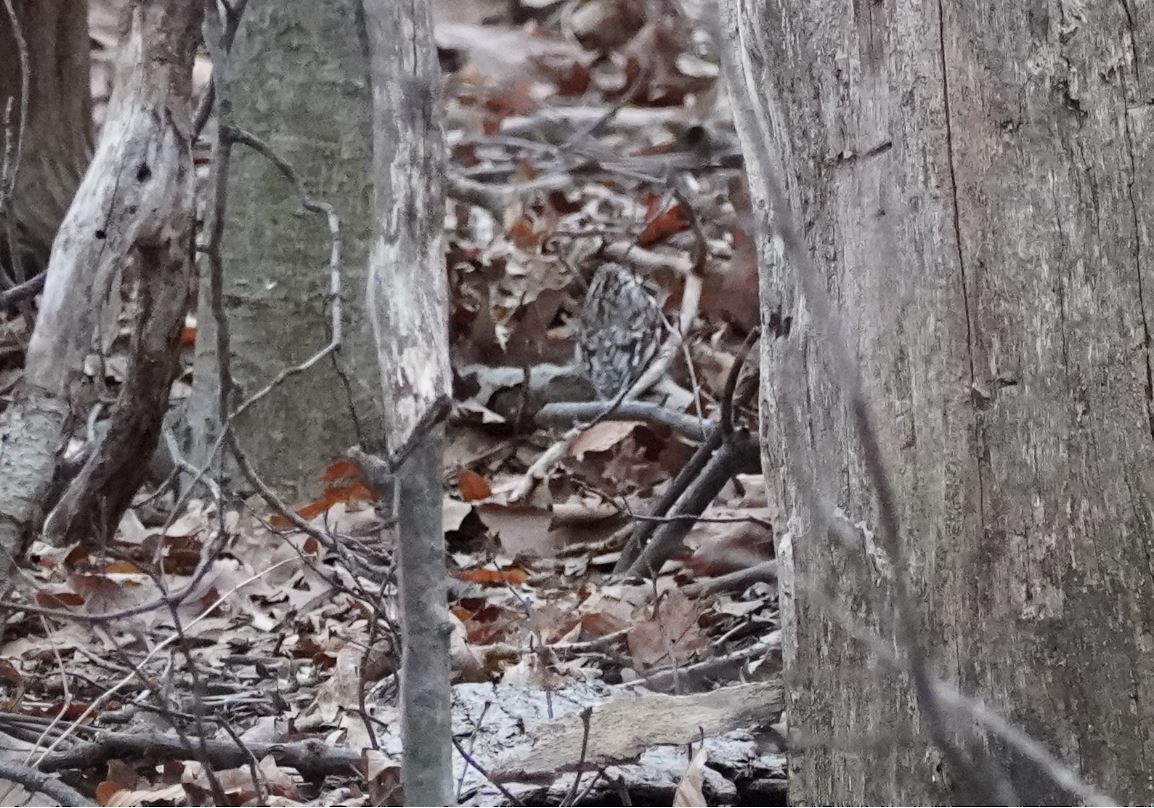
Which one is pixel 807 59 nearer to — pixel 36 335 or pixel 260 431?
pixel 36 335

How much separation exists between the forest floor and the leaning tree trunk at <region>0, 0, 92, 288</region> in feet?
4.42

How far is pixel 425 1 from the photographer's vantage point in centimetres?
203

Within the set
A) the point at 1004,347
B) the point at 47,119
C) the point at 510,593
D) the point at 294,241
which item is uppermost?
the point at 47,119

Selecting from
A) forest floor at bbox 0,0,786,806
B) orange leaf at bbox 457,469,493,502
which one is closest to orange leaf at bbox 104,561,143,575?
forest floor at bbox 0,0,786,806

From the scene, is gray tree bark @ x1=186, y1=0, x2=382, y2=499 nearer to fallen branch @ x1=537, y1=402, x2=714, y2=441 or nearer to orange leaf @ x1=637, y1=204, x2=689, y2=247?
fallen branch @ x1=537, y1=402, x2=714, y2=441

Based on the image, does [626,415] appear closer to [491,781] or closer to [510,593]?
[510,593]

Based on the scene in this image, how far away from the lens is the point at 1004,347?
1812 mm

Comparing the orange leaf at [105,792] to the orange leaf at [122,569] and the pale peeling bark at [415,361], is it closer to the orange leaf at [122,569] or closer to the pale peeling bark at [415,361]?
the pale peeling bark at [415,361]

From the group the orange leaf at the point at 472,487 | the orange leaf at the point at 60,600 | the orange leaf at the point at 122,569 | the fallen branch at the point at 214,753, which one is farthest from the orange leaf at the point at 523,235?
the fallen branch at the point at 214,753

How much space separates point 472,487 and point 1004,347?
8.37ft

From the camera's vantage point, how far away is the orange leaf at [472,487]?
13.8 feet

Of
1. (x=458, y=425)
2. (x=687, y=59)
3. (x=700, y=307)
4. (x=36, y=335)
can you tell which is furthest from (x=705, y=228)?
(x=36, y=335)

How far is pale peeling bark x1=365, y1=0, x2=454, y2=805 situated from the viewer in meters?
1.87

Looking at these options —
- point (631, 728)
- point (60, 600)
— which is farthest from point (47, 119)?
point (631, 728)
